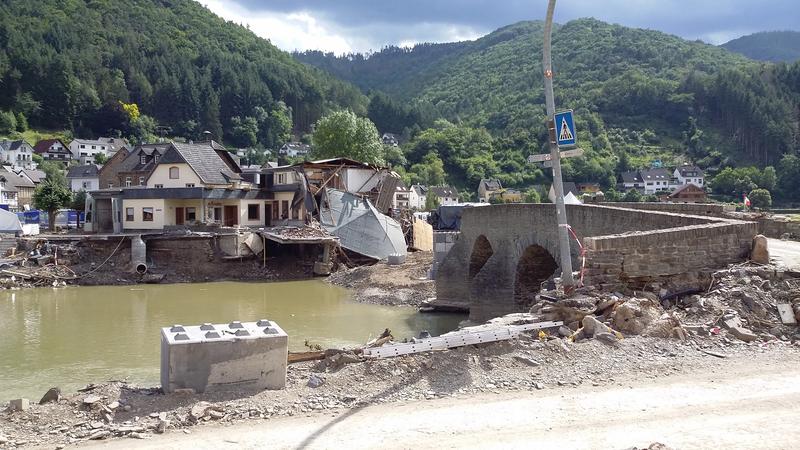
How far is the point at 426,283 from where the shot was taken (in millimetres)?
28844

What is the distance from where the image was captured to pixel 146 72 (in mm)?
123938

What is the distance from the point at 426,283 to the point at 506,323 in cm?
1888

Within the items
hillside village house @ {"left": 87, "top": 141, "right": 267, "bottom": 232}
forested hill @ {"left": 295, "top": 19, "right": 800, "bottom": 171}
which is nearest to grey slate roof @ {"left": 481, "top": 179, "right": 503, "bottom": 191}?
forested hill @ {"left": 295, "top": 19, "right": 800, "bottom": 171}

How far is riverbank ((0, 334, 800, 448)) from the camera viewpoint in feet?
24.1

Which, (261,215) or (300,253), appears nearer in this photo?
(300,253)

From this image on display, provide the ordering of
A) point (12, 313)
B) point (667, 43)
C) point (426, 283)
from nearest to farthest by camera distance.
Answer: point (12, 313), point (426, 283), point (667, 43)

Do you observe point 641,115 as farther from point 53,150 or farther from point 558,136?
point 558,136

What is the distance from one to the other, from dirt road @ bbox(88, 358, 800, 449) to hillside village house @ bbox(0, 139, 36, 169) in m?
96.4

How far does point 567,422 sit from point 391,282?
77.4ft

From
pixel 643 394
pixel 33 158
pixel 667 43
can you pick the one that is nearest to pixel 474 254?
pixel 643 394

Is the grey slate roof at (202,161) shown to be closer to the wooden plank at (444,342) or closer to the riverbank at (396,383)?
the riverbank at (396,383)

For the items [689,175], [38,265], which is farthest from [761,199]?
[38,265]

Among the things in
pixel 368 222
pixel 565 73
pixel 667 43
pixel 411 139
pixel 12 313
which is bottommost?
pixel 12 313

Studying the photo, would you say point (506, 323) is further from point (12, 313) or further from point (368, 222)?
point (368, 222)
